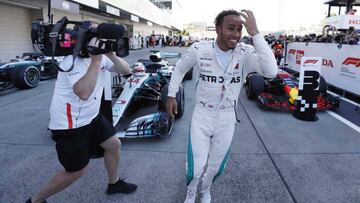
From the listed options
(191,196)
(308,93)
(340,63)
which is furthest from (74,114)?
(340,63)

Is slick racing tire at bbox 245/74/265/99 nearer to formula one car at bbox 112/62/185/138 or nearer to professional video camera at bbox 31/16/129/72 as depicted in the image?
formula one car at bbox 112/62/185/138

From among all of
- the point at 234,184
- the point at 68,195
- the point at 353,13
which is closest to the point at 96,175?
the point at 68,195

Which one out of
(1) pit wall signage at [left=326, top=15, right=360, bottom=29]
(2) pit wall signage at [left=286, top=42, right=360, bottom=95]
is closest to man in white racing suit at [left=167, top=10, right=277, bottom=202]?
(2) pit wall signage at [left=286, top=42, right=360, bottom=95]

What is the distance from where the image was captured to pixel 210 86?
221cm

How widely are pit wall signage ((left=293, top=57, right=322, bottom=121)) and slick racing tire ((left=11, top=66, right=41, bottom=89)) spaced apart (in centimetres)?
669

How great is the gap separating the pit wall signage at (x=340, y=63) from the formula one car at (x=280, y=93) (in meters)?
1.21

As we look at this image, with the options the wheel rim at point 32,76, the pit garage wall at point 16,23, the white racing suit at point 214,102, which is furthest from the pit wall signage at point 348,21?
the white racing suit at point 214,102

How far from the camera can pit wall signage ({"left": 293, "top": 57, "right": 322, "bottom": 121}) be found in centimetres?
508

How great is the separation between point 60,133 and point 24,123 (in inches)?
134

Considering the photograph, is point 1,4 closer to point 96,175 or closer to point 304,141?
point 96,175

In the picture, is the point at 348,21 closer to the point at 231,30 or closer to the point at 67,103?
the point at 231,30

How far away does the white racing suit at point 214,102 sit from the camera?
2.20m

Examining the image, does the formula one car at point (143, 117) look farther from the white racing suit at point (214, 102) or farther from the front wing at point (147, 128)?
the white racing suit at point (214, 102)

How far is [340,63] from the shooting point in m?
7.52
